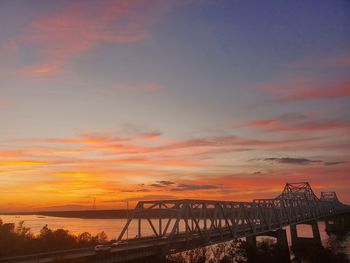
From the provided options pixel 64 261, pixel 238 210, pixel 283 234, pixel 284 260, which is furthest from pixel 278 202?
pixel 64 261

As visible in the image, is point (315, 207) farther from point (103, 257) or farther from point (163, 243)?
point (103, 257)

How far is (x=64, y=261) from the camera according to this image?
41.2m

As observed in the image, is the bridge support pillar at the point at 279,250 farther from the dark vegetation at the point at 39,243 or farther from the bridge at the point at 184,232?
the dark vegetation at the point at 39,243

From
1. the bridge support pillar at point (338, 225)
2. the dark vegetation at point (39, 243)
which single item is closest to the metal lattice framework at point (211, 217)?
the dark vegetation at point (39, 243)

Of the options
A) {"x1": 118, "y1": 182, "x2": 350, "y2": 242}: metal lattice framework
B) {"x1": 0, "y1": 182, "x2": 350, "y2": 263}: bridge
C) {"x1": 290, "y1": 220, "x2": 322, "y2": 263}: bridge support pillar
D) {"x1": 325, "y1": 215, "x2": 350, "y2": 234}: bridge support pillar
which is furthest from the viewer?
{"x1": 325, "y1": 215, "x2": 350, "y2": 234}: bridge support pillar

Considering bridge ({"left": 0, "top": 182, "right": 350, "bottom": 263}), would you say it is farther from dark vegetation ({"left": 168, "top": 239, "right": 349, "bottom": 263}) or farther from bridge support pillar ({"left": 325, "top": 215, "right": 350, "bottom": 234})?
bridge support pillar ({"left": 325, "top": 215, "right": 350, "bottom": 234})

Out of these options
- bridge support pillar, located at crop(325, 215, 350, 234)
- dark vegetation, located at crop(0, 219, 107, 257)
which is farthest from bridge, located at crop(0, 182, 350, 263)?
bridge support pillar, located at crop(325, 215, 350, 234)

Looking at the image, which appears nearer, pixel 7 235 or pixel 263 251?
pixel 263 251

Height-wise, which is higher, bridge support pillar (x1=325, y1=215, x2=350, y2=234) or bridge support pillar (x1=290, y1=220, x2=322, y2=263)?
bridge support pillar (x1=325, y1=215, x2=350, y2=234)

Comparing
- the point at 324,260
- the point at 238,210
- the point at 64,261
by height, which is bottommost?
the point at 324,260

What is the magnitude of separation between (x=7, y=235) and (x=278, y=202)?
8669cm

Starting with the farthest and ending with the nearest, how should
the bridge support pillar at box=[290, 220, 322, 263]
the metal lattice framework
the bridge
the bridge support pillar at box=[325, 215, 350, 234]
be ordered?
the bridge support pillar at box=[325, 215, 350, 234] → the bridge support pillar at box=[290, 220, 322, 263] → the metal lattice framework → the bridge

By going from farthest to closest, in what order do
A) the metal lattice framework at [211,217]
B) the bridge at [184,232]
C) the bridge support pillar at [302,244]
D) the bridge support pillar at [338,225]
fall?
the bridge support pillar at [338,225]
the bridge support pillar at [302,244]
the metal lattice framework at [211,217]
the bridge at [184,232]

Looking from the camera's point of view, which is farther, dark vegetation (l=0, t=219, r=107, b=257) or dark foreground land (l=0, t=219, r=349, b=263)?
dark vegetation (l=0, t=219, r=107, b=257)
